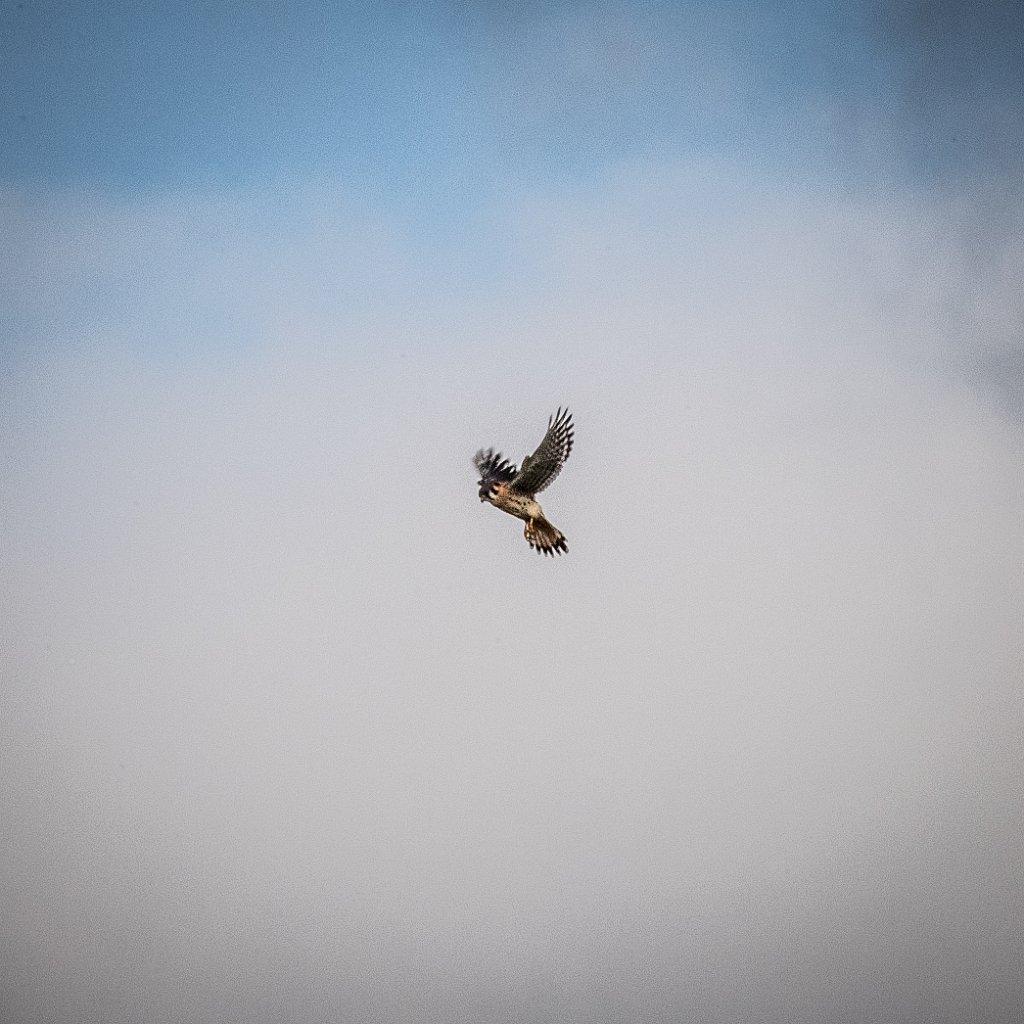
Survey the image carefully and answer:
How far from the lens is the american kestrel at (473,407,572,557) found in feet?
37.3

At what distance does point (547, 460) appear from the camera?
11.4 m

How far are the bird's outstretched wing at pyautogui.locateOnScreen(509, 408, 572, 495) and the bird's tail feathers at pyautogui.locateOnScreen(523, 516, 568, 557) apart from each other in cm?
49

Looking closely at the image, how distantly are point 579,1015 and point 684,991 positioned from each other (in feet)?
31.1

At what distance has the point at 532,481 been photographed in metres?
11.5

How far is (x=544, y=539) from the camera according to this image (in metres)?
11.9

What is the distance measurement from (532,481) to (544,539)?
76cm

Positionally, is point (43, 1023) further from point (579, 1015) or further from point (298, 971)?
point (579, 1015)

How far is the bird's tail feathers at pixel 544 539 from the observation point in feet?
38.7

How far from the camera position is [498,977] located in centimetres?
6234

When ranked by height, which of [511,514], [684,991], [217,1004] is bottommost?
[511,514]

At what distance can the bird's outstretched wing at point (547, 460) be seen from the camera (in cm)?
1130

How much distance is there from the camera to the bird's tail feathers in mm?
11789

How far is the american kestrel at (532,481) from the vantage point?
37.3 feet

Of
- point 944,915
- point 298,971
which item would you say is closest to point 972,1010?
point 944,915
